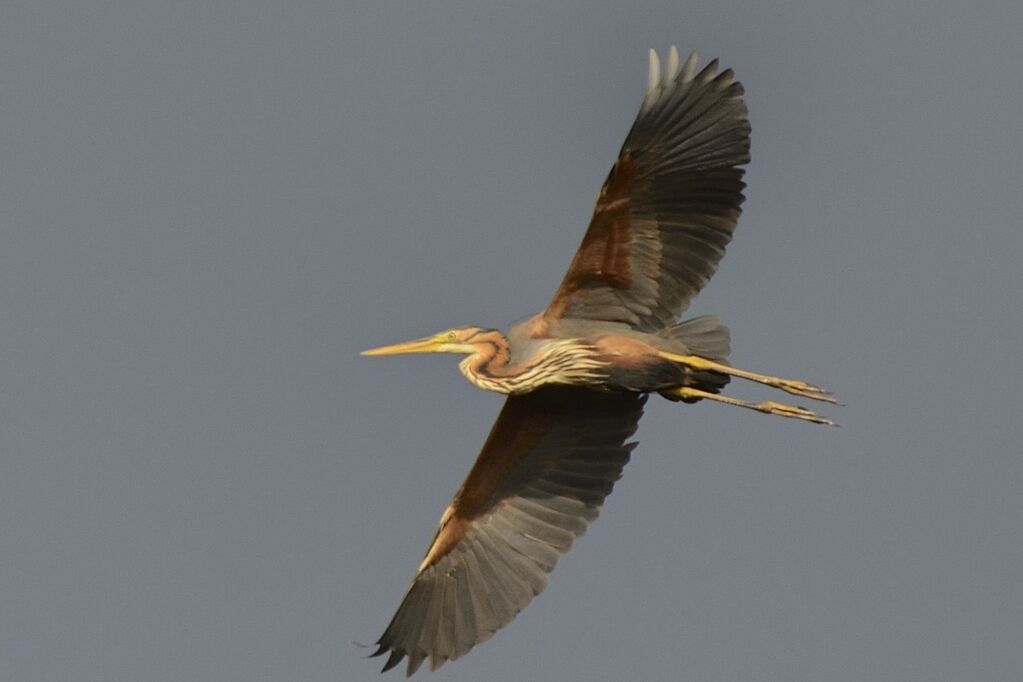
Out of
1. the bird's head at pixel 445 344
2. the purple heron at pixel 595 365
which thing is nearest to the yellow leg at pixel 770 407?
the purple heron at pixel 595 365

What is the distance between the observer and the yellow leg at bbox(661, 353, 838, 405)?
14672mm

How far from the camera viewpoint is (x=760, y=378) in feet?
49.1

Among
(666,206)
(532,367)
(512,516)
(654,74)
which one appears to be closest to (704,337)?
(666,206)

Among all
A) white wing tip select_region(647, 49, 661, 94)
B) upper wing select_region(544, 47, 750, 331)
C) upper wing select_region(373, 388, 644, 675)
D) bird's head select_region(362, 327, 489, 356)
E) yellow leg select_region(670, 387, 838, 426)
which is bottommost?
upper wing select_region(373, 388, 644, 675)

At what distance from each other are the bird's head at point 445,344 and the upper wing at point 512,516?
64 centimetres

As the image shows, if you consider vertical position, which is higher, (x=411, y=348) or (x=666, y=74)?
(x=666, y=74)

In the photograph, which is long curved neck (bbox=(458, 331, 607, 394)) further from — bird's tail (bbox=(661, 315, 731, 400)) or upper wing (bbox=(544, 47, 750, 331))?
bird's tail (bbox=(661, 315, 731, 400))

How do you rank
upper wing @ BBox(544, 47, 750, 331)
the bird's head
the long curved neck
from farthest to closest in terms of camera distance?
1. the bird's head
2. the long curved neck
3. upper wing @ BBox(544, 47, 750, 331)

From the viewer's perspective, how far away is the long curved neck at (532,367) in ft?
48.4

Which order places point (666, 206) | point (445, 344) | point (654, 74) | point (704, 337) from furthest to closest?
point (445, 344)
point (704, 337)
point (666, 206)
point (654, 74)

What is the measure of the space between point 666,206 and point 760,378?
1439 mm

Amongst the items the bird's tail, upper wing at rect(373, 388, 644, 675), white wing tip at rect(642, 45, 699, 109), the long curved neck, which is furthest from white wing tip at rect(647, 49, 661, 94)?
upper wing at rect(373, 388, 644, 675)

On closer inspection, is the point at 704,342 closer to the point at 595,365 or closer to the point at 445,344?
the point at 595,365

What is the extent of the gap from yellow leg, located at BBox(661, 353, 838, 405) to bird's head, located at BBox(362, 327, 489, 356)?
1489 millimetres
